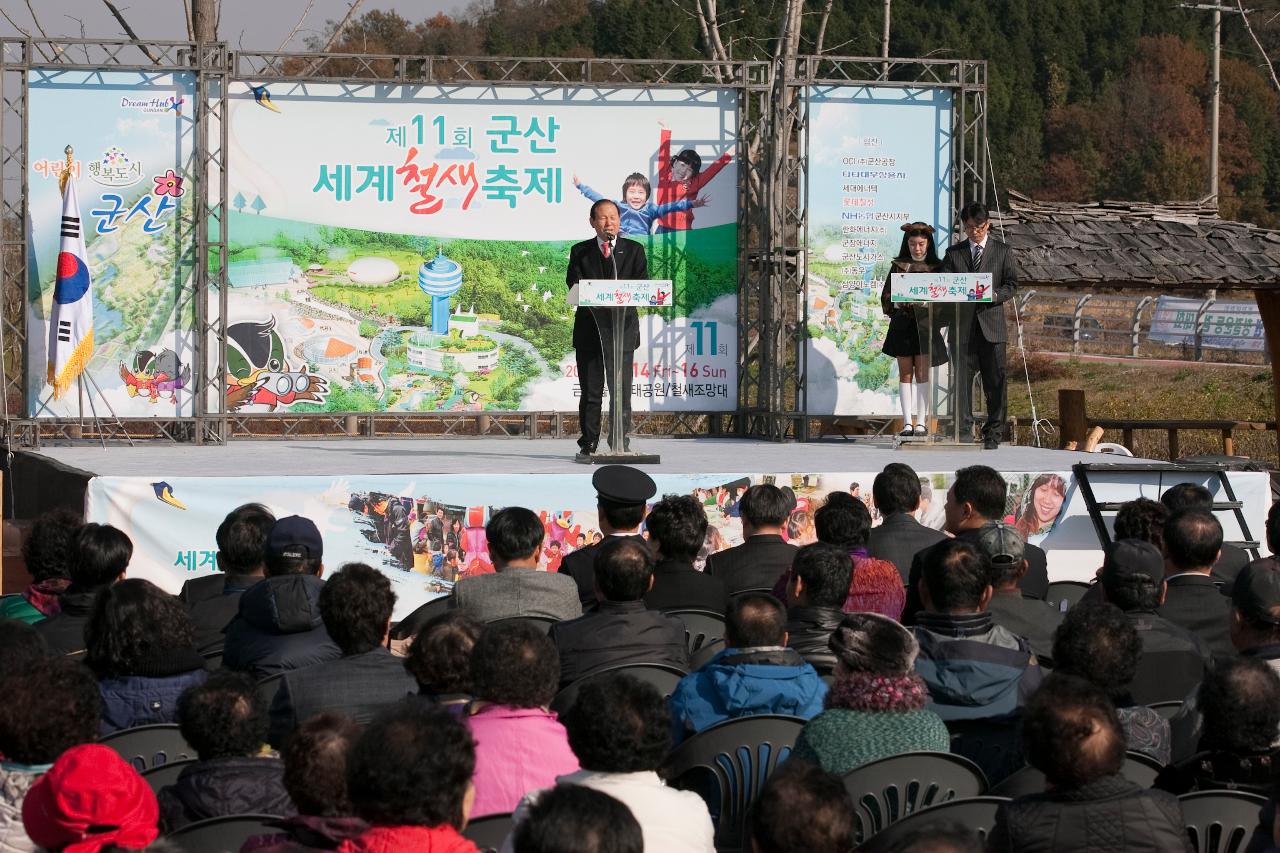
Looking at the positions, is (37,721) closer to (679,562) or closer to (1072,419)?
(679,562)

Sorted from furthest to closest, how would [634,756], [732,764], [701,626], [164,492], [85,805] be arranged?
[164,492] < [701,626] < [732,764] < [634,756] < [85,805]

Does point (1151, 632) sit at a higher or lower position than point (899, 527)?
lower

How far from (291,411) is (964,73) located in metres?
5.36

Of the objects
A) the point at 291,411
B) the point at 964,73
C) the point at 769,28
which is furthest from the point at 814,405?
the point at 769,28

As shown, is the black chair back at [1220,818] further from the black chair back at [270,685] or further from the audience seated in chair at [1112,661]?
the black chair back at [270,685]

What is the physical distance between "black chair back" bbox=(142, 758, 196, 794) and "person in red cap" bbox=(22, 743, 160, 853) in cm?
62

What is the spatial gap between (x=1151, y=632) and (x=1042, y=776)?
1.12m

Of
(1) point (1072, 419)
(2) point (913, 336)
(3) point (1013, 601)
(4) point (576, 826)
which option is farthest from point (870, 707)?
(1) point (1072, 419)

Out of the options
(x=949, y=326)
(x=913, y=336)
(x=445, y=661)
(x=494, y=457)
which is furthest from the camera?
(x=913, y=336)

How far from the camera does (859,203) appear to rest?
450 inches

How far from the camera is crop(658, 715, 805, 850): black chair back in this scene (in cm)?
352

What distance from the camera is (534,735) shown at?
333cm

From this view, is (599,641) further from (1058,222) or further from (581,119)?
(1058,222)

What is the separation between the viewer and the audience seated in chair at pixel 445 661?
364cm
